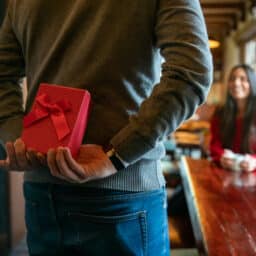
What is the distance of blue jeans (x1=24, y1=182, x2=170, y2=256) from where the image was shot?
0.73m

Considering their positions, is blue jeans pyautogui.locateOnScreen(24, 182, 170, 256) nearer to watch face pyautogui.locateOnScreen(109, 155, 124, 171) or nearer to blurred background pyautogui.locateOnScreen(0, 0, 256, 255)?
watch face pyautogui.locateOnScreen(109, 155, 124, 171)

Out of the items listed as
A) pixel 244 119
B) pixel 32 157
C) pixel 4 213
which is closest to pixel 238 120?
pixel 244 119

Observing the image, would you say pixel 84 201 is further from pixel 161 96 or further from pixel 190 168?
pixel 190 168

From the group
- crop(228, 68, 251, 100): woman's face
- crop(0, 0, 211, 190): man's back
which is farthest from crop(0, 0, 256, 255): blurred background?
crop(0, 0, 211, 190): man's back

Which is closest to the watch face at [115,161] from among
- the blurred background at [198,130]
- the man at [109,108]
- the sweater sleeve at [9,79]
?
the man at [109,108]

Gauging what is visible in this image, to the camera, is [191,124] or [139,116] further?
[191,124]

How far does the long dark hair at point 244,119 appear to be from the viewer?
2.64 metres

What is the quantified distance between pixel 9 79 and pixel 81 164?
291mm

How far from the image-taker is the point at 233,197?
174 centimetres

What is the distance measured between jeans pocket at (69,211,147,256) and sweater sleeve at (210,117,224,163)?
Answer: 1842 mm

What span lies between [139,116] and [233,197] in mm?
1232

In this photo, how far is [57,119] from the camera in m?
0.69

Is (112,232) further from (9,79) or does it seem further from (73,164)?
(9,79)

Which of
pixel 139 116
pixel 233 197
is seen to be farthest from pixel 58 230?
pixel 233 197
